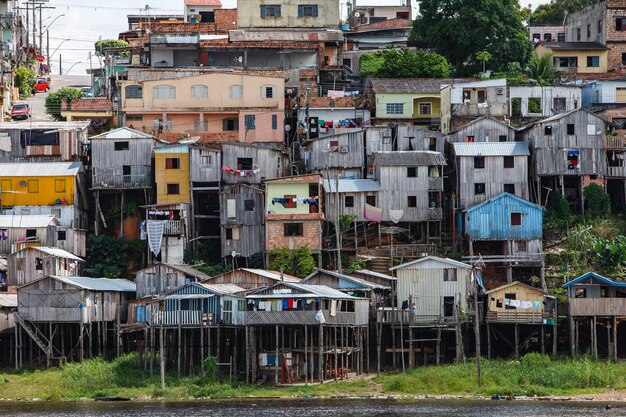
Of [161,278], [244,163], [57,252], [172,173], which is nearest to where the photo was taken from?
[161,278]

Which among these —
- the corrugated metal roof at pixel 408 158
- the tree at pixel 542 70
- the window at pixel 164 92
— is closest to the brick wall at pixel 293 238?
the corrugated metal roof at pixel 408 158

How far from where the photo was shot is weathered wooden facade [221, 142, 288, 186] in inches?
3110

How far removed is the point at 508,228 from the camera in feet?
246

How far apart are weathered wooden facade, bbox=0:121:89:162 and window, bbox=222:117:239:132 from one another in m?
9.09

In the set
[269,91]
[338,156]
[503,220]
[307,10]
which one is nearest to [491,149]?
[503,220]

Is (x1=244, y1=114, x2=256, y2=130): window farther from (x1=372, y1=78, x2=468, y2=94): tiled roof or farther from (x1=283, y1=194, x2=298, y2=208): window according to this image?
(x1=283, y1=194, x2=298, y2=208): window

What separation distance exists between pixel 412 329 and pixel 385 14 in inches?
2027

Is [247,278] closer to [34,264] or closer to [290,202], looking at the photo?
[290,202]

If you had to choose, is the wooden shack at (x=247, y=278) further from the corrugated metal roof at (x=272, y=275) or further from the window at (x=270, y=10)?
the window at (x=270, y=10)

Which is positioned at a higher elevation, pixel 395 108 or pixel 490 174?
pixel 395 108

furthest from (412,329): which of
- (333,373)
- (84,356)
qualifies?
(84,356)

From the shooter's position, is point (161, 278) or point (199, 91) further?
point (199, 91)

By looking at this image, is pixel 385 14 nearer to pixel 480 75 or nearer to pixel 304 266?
pixel 480 75

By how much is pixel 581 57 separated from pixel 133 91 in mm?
31745
